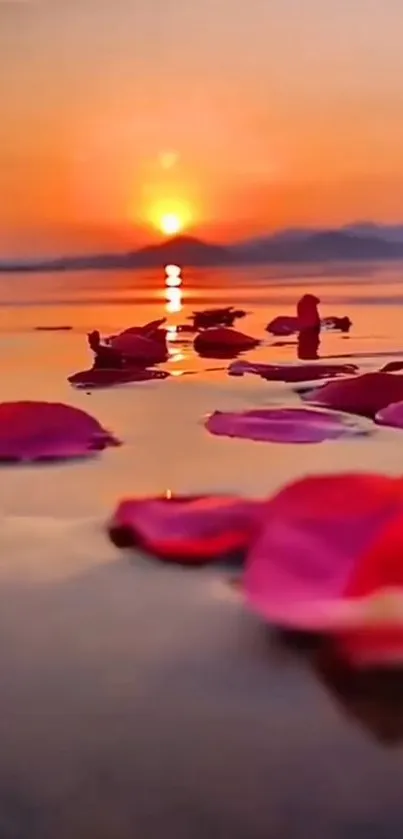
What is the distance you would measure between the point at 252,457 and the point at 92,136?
3.05 feet

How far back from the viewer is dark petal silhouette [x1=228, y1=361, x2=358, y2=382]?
2.25 ft

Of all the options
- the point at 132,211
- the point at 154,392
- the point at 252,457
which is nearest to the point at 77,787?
the point at 252,457

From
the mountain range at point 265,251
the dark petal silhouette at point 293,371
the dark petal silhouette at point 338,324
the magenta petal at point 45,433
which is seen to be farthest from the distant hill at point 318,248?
the magenta petal at point 45,433

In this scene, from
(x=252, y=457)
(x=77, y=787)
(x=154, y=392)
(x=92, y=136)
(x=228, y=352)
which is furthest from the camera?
(x=92, y=136)

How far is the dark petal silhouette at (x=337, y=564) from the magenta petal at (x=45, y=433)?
0.17 m

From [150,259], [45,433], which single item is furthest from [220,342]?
[150,259]

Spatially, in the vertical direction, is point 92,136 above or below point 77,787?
above

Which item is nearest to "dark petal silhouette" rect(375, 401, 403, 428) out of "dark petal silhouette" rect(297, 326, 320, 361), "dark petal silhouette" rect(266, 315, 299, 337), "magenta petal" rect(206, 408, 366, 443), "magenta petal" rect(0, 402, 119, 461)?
"magenta petal" rect(206, 408, 366, 443)

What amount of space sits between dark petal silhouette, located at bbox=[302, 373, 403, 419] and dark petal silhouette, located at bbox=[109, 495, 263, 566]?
0.75 feet

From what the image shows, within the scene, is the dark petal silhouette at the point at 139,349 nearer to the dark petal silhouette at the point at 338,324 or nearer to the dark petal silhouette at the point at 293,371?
the dark petal silhouette at the point at 293,371

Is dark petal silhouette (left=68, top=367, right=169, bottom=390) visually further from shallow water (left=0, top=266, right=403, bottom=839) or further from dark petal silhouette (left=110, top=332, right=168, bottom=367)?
shallow water (left=0, top=266, right=403, bottom=839)

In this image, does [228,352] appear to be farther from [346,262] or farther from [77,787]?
[77,787]

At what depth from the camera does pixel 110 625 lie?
249 mm

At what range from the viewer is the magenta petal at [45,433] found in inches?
17.7
